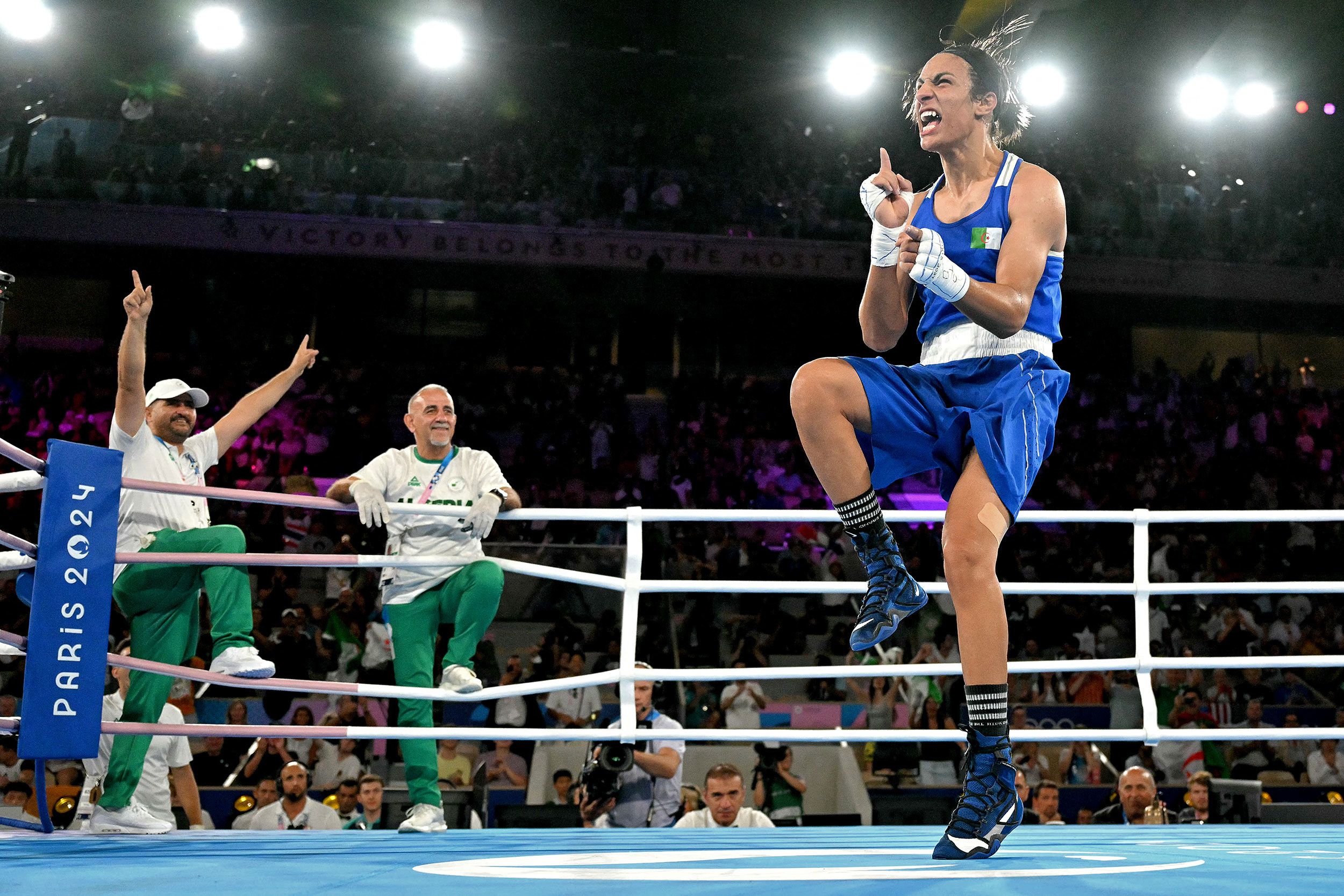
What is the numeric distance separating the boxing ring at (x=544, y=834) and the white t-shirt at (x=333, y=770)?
10.3ft

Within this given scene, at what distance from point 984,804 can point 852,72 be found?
34.2 ft

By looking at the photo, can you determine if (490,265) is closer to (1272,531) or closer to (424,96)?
(424,96)

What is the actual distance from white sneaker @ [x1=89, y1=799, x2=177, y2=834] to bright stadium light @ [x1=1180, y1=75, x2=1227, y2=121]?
11699 millimetres

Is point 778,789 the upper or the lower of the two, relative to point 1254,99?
lower

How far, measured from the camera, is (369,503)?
9.78 ft

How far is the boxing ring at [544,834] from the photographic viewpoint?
4.81 feet

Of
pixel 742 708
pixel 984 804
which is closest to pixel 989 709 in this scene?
pixel 984 804

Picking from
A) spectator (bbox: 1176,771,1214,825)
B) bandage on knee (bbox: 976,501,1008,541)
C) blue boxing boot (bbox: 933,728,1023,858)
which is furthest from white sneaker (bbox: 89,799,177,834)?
spectator (bbox: 1176,771,1214,825)

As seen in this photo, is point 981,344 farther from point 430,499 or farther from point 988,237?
point 430,499

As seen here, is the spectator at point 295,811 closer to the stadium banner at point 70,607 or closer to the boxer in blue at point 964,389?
the stadium banner at point 70,607

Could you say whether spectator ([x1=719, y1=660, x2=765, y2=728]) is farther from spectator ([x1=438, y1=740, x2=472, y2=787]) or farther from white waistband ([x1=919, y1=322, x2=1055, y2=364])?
white waistband ([x1=919, y1=322, x2=1055, y2=364])

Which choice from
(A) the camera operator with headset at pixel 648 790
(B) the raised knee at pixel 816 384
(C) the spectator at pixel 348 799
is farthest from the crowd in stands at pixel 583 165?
(B) the raised knee at pixel 816 384

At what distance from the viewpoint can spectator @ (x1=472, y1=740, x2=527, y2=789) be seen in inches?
231

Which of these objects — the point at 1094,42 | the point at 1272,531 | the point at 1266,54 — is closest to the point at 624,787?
the point at 1272,531
